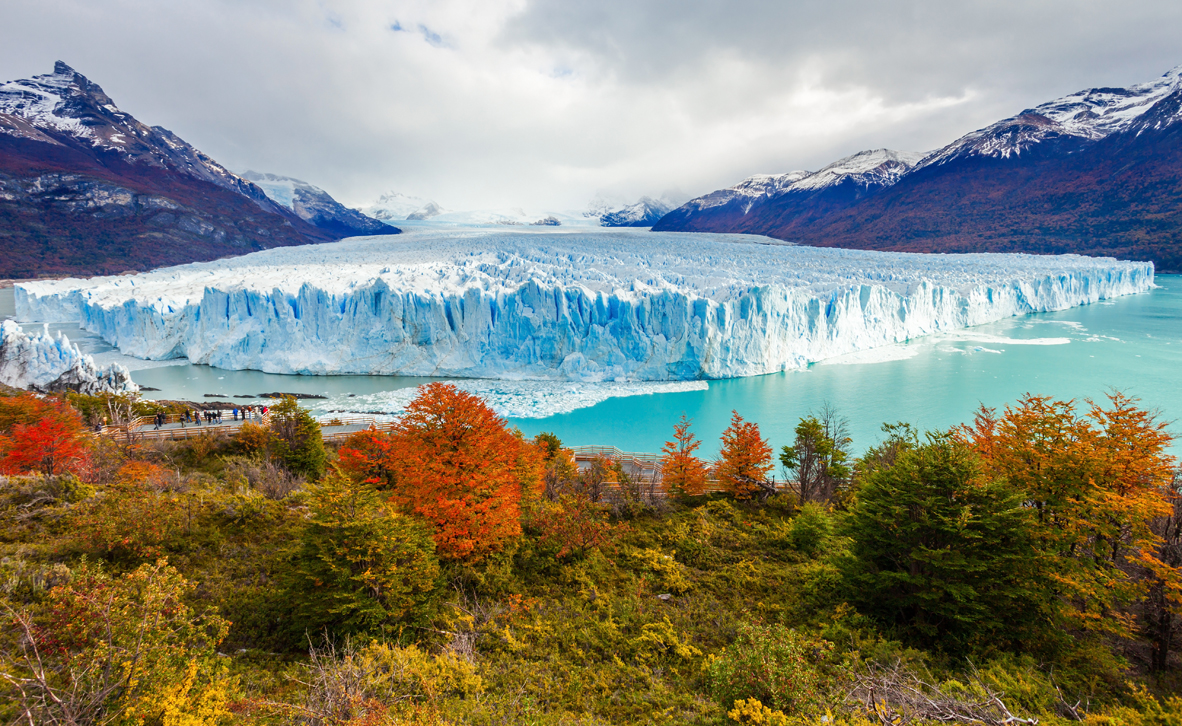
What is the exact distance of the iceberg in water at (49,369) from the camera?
19031 mm

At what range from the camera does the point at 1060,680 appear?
183 inches

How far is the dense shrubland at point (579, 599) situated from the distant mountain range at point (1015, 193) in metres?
70.6

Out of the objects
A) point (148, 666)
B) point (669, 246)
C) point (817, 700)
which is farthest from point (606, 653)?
point (669, 246)

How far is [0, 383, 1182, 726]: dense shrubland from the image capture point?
141 inches

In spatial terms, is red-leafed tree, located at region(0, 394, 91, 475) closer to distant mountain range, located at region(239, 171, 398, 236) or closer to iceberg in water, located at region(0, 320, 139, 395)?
iceberg in water, located at region(0, 320, 139, 395)

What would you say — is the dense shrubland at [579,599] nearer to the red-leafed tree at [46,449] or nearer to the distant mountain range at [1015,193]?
the red-leafed tree at [46,449]

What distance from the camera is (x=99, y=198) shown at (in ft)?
194

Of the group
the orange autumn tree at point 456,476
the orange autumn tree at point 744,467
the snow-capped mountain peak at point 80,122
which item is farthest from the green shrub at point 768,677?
the snow-capped mountain peak at point 80,122

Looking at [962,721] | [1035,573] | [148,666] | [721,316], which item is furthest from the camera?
[721,316]

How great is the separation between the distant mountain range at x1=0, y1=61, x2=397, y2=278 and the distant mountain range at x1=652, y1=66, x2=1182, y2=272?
74.7 metres

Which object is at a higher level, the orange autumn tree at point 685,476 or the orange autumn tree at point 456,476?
the orange autumn tree at point 456,476

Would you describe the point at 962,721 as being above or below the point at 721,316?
below

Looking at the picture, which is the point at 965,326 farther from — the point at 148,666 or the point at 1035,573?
the point at 148,666

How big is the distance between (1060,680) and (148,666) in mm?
7747
